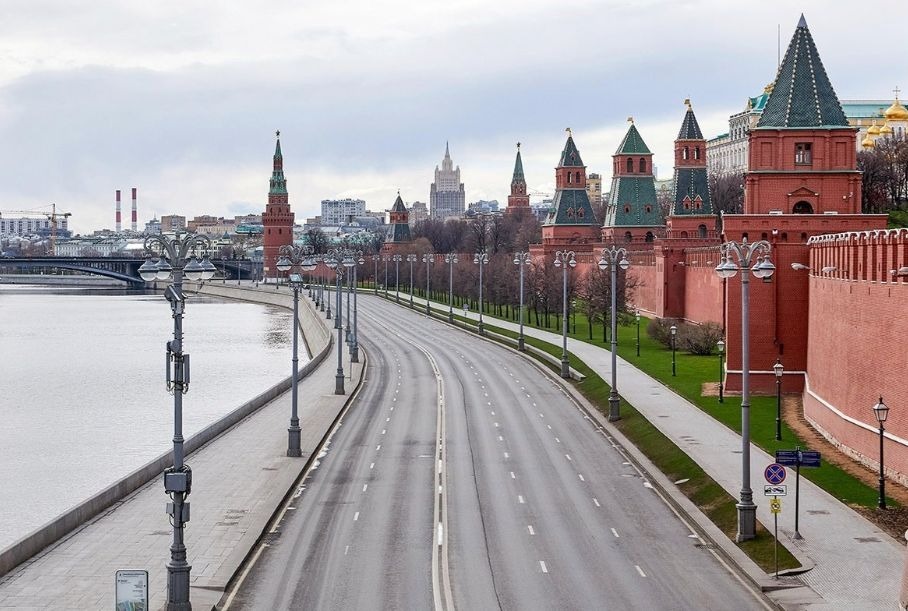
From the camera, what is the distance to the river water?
4228cm

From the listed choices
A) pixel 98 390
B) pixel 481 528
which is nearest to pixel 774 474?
pixel 481 528

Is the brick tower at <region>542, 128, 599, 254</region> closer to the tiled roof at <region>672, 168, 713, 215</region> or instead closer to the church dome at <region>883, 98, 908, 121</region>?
the tiled roof at <region>672, 168, 713, 215</region>

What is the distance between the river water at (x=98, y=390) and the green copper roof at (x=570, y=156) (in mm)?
30669

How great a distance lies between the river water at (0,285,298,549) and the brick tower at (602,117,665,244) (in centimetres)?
3044

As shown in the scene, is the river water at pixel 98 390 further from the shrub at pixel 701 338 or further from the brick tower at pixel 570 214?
the brick tower at pixel 570 214

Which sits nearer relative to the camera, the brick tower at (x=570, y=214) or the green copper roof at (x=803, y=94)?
the green copper roof at (x=803, y=94)

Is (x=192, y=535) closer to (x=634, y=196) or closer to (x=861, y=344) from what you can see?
(x=861, y=344)

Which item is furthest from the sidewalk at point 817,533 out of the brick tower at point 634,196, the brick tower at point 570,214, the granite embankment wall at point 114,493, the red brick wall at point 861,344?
the brick tower at point 570,214

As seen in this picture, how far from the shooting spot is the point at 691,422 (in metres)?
42.8

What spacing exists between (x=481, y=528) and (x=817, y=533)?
680 centimetres

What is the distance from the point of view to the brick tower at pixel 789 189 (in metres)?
49.3

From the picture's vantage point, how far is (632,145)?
381ft

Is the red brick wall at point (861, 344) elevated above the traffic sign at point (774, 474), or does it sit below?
above

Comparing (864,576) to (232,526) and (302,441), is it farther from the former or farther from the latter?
(302,441)
